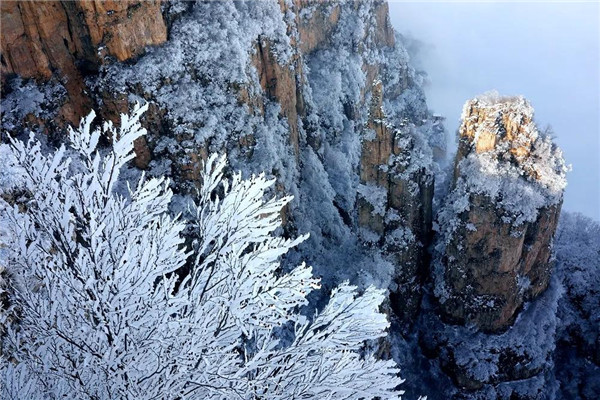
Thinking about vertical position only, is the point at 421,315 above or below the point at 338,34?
below

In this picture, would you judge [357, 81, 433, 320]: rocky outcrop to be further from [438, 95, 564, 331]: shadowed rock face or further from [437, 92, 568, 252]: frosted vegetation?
[437, 92, 568, 252]: frosted vegetation

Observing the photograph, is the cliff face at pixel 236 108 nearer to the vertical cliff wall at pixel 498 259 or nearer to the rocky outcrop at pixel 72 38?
the rocky outcrop at pixel 72 38

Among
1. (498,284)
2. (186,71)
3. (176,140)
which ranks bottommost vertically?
(498,284)

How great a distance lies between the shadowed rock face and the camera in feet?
55.0

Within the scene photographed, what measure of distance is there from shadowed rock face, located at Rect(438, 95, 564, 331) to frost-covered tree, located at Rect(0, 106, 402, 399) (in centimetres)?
1393

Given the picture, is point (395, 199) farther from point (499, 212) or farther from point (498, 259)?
point (498, 259)

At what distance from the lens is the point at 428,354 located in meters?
19.5

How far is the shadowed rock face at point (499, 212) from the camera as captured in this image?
55.0ft

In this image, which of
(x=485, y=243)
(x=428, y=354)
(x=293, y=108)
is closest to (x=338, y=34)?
(x=293, y=108)

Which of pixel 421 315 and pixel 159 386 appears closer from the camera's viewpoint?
pixel 159 386

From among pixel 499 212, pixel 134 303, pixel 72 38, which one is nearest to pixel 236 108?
pixel 72 38

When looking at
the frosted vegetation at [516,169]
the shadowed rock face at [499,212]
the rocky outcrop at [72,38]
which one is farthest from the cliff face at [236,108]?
the frosted vegetation at [516,169]

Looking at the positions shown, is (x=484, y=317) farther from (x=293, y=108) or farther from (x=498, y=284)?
(x=293, y=108)

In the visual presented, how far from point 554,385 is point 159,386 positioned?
21.0 m
